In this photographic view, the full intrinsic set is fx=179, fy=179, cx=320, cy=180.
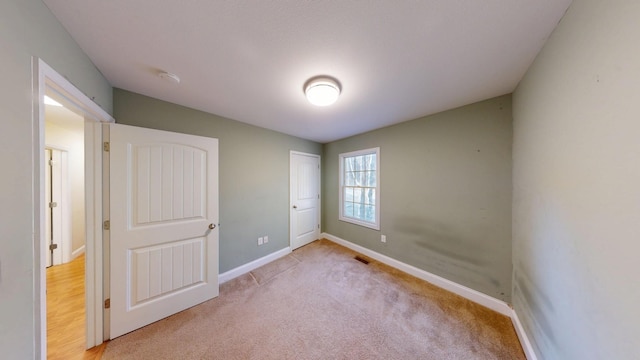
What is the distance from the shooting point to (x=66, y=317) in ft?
5.75

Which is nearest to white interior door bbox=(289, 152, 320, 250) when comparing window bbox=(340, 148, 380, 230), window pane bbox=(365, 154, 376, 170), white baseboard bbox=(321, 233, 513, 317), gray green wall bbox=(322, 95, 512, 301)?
window bbox=(340, 148, 380, 230)

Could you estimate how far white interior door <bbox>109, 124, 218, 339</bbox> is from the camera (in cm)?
158

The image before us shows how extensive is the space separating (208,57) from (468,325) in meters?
3.18

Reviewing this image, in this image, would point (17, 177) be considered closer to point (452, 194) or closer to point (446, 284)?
point (452, 194)

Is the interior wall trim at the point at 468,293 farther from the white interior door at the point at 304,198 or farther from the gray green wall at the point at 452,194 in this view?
the white interior door at the point at 304,198

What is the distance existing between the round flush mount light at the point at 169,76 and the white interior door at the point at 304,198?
6.34ft

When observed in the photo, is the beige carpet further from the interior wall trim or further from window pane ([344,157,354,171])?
window pane ([344,157,354,171])

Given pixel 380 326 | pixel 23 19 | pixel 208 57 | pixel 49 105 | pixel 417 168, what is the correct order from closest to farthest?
pixel 23 19, pixel 208 57, pixel 380 326, pixel 49 105, pixel 417 168

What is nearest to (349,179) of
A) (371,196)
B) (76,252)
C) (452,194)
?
(371,196)

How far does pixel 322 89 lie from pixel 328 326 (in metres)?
2.17

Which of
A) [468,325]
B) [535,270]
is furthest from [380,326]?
[535,270]

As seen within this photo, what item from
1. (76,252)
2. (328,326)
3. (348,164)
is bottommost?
(328,326)

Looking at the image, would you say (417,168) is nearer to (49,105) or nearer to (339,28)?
(339,28)

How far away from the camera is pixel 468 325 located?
5.55 ft
